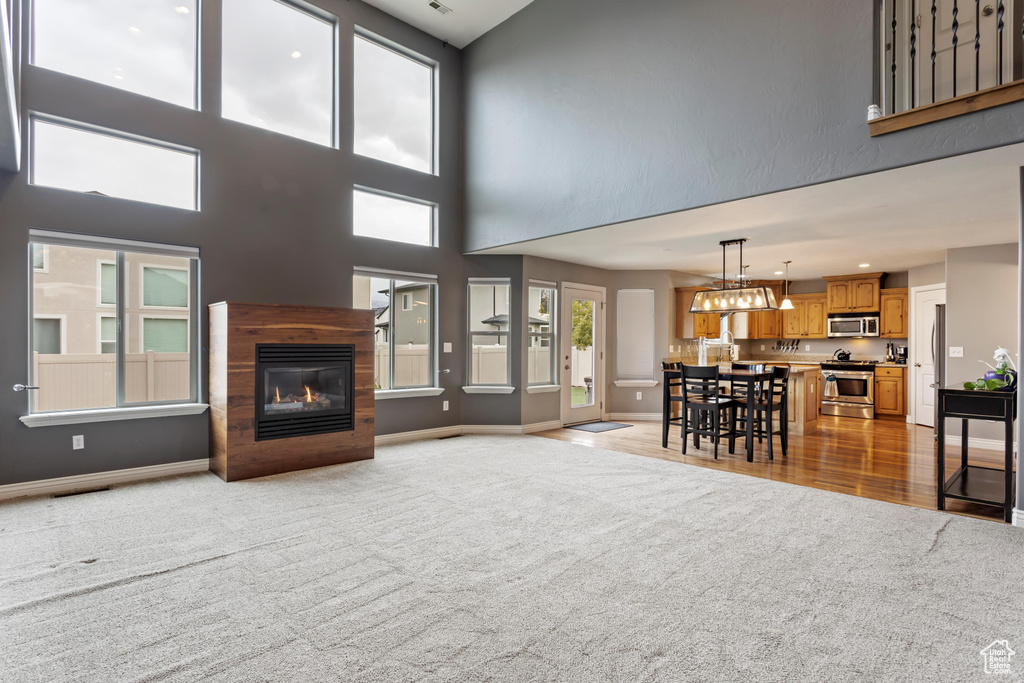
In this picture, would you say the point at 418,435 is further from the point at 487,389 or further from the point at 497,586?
the point at 497,586

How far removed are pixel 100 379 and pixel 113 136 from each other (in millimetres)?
2122

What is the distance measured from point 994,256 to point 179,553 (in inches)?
325

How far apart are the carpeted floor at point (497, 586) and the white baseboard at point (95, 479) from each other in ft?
1.11

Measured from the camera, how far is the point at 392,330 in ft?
21.0

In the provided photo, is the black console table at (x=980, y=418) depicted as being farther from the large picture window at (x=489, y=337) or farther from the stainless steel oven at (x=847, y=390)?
the stainless steel oven at (x=847, y=390)

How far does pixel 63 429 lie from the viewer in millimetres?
4297

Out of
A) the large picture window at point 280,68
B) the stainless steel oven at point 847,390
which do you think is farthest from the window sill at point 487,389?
the stainless steel oven at point 847,390

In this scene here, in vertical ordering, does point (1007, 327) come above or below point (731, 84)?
below

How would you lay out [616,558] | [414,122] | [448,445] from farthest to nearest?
1. [414,122]
2. [448,445]
3. [616,558]

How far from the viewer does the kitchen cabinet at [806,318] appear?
946cm

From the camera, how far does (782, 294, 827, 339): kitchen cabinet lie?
9461 millimetres

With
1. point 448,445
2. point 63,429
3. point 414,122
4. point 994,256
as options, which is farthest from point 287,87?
point 994,256

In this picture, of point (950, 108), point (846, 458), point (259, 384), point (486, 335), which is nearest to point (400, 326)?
point (486, 335)

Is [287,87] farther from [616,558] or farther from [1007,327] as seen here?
[1007,327]
